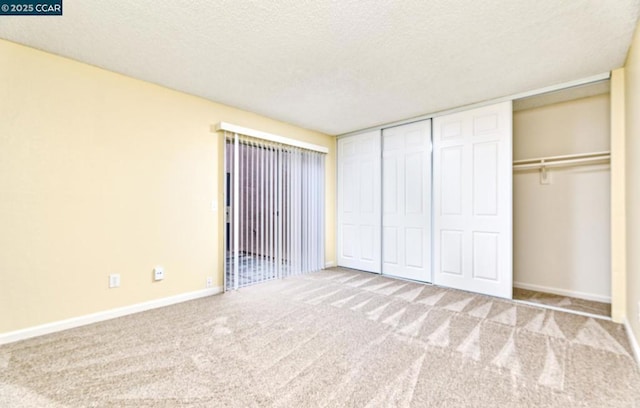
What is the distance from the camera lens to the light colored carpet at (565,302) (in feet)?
9.89

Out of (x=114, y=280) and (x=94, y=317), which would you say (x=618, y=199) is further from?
(x=94, y=317)

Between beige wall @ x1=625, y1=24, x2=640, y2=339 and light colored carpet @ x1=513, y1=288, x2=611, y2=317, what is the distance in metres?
0.58

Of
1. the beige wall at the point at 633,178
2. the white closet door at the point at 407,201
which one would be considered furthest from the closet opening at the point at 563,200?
the white closet door at the point at 407,201

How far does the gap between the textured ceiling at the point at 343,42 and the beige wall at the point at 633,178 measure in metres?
0.23

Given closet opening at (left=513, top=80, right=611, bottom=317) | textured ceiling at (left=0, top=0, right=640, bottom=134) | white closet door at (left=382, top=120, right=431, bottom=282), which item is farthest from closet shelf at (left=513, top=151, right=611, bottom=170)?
white closet door at (left=382, top=120, right=431, bottom=282)

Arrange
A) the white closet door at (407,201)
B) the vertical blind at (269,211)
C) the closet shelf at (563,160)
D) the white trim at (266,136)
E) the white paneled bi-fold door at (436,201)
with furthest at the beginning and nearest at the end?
the white closet door at (407,201)
the vertical blind at (269,211)
the white trim at (266,136)
the white paneled bi-fold door at (436,201)
the closet shelf at (563,160)

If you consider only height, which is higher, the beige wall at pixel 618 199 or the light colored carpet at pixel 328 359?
the beige wall at pixel 618 199

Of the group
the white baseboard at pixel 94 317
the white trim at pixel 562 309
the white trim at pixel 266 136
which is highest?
the white trim at pixel 266 136

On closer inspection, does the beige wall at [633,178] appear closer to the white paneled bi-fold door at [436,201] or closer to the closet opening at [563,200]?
the closet opening at [563,200]

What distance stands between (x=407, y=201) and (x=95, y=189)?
3.86m

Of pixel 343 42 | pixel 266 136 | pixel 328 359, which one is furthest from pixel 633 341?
pixel 266 136

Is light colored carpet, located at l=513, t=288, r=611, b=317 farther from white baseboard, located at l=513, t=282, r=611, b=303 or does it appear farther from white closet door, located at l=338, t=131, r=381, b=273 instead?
white closet door, located at l=338, t=131, r=381, b=273

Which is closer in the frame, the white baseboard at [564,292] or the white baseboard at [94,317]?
the white baseboard at [94,317]

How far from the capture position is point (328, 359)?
2053 mm
